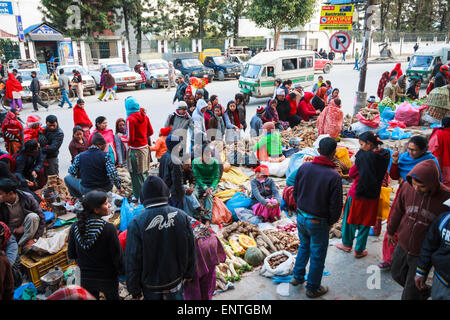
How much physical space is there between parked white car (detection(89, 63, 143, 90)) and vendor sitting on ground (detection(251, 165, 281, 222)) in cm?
1669

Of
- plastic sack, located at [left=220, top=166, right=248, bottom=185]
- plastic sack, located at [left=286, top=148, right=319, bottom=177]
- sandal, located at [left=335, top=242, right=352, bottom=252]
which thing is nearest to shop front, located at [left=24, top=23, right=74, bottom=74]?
plastic sack, located at [left=220, top=166, right=248, bottom=185]

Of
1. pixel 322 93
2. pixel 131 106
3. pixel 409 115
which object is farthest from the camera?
pixel 322 93

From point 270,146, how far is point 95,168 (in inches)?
176

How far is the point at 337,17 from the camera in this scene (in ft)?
36.2

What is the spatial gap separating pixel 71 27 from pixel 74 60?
172 inches

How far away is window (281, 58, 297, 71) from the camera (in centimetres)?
1692

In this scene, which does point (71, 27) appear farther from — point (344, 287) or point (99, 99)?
point (344, 287)

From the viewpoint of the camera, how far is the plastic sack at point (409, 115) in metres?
11.5

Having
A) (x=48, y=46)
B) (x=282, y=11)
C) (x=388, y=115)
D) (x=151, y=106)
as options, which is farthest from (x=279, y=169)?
(x=48, y=46)

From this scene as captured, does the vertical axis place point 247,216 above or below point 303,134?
below

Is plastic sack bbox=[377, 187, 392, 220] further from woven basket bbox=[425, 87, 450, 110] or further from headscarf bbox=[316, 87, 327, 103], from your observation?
headscarf bbox=[316, 87, 327, 103]

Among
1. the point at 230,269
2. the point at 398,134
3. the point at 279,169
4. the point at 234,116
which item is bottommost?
the point at 230,269

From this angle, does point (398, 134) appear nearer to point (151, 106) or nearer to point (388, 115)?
point (388, 115)

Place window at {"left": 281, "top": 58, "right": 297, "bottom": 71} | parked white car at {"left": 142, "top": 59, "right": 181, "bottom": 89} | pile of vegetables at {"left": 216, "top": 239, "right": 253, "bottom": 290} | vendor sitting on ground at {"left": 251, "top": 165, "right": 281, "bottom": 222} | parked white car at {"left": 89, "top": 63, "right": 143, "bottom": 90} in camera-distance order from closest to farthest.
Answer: pile of vegetables at {"left": 216, "top": 239, "right": 253, "bottom": 290}, vendor sitting on ground at {"left": 251, "top": 165, "right": 281, "bottom": 222}, window at {"left": 281, "top": 58, "right": 297, "bottom": 71}, parked white car at {"left": 89, "top": 63, "right": 143, "bottom": 90}, parked white car at {"left": 142, "top": 59, "right": 181, "bottom": 89}
